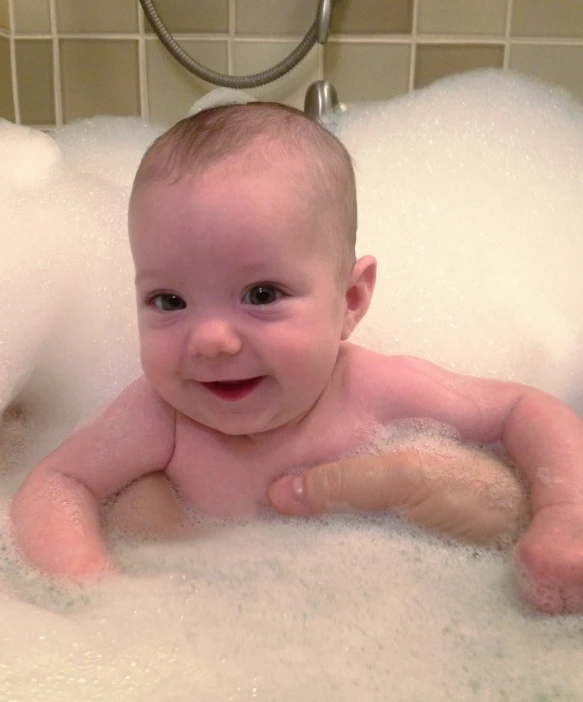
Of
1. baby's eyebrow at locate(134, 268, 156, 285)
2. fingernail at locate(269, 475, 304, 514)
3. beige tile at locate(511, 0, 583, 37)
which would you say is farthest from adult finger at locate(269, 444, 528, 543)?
beige tile at locate(511, 0, 583, 37)

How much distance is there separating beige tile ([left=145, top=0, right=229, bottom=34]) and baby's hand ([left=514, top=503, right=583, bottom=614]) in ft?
4.07

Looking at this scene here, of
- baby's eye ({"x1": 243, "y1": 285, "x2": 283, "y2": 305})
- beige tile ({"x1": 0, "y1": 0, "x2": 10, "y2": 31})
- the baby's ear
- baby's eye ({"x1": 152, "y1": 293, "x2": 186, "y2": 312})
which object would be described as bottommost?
the baby's ear

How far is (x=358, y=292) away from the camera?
79cm

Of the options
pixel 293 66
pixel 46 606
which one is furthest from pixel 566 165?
pixel 46 606

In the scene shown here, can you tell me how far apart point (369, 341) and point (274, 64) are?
2.69 feet

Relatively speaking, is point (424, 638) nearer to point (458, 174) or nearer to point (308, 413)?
point (308, 413)

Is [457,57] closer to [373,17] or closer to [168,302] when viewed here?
[373,17]

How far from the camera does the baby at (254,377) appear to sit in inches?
25.4

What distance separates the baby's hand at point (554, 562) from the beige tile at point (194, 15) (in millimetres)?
1241

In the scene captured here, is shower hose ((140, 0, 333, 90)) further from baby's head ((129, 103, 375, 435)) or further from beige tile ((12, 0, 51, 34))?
baby's head ((129, 103, 375, 435))

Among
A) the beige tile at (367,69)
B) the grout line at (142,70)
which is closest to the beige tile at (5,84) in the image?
the grout line at (142,70)

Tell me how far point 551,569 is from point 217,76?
121cm

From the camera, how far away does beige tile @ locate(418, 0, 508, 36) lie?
57.9 inches

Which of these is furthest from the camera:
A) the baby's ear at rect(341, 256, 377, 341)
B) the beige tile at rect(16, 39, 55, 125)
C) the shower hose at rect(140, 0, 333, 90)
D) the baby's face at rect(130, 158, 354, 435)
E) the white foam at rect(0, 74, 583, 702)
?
the beige tile at rect(16, 39, 55, 125)
